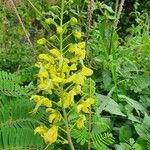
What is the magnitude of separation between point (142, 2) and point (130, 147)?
→ 505cm

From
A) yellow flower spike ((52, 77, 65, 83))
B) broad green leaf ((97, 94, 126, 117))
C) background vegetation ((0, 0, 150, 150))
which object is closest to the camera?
yellow flower spike ((52, 77, 65, 83))

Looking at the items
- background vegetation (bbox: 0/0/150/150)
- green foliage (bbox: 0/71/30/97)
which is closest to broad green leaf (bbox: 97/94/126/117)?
background vegetation (bbox: 0/0/150/150)

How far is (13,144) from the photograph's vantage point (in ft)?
6.18

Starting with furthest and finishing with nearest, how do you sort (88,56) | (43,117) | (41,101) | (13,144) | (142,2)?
1. (142,2)
2. (88,56)
3. (43,117)
4. (13,144)
5. (41,101)

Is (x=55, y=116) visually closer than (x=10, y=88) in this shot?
Yes

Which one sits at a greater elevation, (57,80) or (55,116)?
(57,80)

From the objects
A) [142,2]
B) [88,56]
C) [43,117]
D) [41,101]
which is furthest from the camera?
[142,2]

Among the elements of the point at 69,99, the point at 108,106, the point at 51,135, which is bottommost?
the point at 108,106

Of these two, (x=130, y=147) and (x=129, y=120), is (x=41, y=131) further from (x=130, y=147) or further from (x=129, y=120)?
(x=129, y=120)

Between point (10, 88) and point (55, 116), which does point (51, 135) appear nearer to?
point (55, 116)

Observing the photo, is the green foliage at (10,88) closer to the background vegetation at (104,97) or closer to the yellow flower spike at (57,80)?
the background vegetation at (104,97)

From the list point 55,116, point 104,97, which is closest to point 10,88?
point 104,97

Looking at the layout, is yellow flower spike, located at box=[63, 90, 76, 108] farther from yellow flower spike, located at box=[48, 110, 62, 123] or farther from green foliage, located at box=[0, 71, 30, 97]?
green foliage, located at box=[0, 71, 30, 97]

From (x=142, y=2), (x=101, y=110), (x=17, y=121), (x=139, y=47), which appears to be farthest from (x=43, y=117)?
(x=142, y=2)
